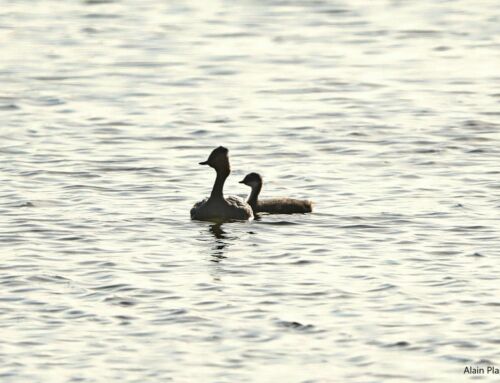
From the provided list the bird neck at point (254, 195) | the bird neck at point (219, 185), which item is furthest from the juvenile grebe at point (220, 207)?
the bird neck at point (254, 195)

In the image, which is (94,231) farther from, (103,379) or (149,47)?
(149,47)

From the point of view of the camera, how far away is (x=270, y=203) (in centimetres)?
2052

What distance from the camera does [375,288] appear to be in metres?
16.4

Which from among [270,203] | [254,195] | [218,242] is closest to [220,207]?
[270,203]

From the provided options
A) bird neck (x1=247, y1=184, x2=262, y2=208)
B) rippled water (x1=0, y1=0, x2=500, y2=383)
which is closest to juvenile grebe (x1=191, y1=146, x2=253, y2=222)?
rippled water (x1=0, y1=0, x2=500, y2=383)

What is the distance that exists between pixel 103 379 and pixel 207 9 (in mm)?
26291

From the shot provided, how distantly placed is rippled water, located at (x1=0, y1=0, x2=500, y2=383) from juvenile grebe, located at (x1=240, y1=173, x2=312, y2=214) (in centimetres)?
18

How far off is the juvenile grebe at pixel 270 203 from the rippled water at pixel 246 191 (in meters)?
0.18

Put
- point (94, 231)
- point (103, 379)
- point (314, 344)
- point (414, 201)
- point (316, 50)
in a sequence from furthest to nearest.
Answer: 1. point (316, 50)
2. point (414, 201)
3. point (94, 231)
4. point (314, 344)
5. point (103, 379)

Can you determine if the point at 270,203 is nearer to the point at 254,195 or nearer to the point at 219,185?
the point at 254,195

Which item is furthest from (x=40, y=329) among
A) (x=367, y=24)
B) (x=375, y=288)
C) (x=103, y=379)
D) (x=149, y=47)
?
(x=367, y=24)

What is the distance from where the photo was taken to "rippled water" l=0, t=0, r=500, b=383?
14492mm

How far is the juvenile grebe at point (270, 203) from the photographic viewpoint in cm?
2011

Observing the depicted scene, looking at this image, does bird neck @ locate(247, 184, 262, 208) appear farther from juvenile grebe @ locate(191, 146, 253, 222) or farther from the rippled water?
the rippled water
